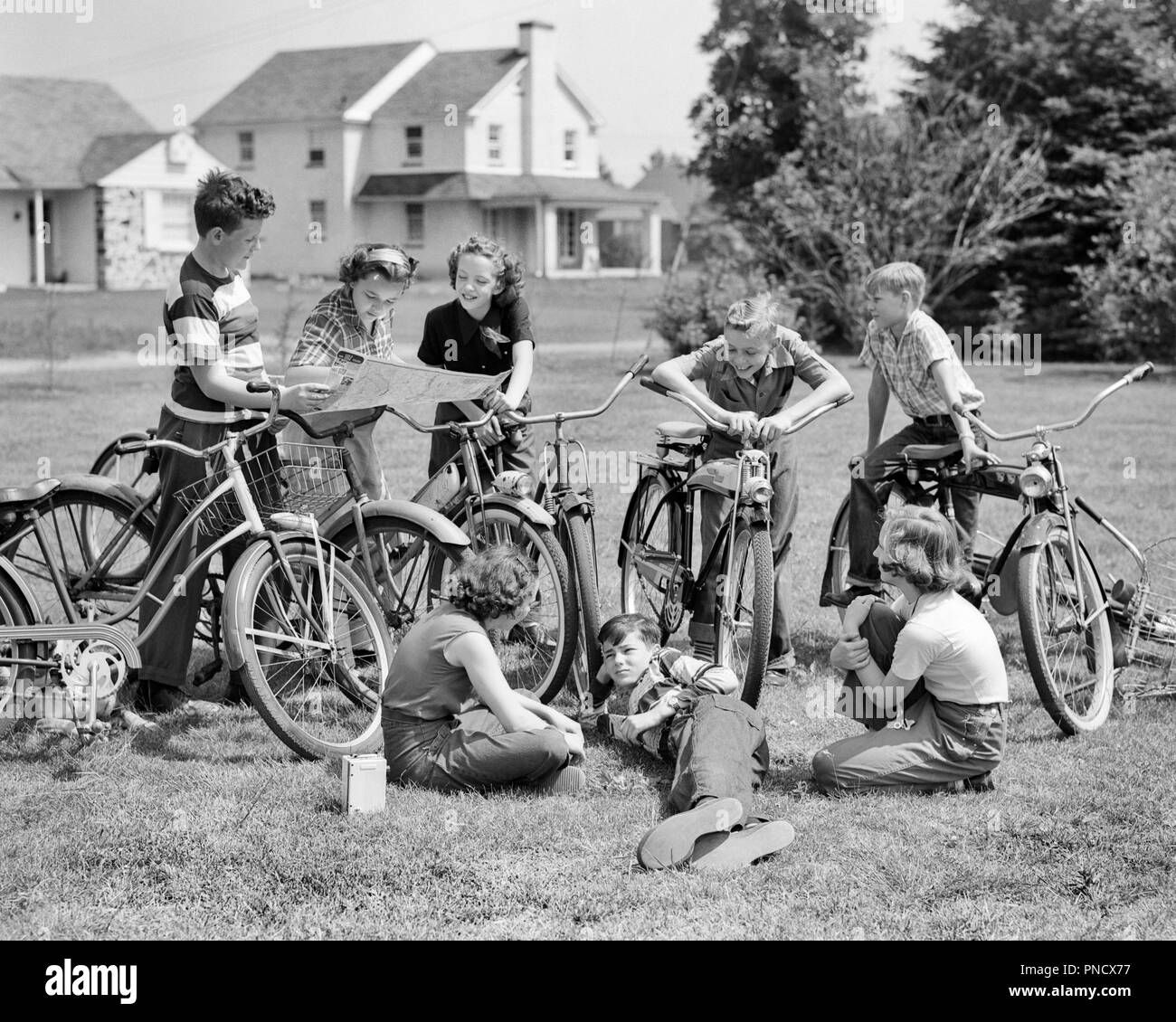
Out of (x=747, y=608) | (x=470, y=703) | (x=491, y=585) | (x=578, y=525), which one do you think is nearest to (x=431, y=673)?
(x=470, y=703)

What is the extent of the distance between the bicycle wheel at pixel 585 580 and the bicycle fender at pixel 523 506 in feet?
0.29

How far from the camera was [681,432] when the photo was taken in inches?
243

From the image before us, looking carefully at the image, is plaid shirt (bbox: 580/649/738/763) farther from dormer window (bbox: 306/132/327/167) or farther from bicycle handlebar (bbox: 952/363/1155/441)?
dormer window (bbox: 306/132/327/167)

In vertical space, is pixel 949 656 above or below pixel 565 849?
above

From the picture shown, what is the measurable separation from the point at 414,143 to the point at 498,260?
1790 inches

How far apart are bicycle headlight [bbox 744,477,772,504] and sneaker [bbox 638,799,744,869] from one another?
56.5 inches

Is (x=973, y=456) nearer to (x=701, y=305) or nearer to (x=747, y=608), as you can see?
(x=747, y=608)

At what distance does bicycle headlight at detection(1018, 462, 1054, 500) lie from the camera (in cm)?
555

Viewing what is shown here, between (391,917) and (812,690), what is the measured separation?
260cm

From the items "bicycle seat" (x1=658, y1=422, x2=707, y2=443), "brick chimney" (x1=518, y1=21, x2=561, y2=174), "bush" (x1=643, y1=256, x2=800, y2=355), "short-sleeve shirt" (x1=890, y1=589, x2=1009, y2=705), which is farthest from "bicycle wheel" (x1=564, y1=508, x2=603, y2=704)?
"brick chimney" (x1=518, y1=21, x2=561, y2=174)

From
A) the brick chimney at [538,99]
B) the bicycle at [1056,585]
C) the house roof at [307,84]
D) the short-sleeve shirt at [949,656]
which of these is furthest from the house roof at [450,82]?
the short-sleeve shirt at [949,656]

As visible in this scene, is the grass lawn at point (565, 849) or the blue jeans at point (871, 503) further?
the blue jeans at point (871, 503)

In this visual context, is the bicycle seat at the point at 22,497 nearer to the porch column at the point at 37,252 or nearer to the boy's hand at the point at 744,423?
the boy's hand at the point at 744,423

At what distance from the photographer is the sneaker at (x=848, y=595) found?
19.9 feet
